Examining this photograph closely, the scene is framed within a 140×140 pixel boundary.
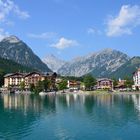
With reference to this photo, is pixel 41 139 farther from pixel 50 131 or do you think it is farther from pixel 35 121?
pixel 35 121

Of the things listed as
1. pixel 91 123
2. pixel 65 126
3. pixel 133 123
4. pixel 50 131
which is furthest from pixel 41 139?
pixel 133 123

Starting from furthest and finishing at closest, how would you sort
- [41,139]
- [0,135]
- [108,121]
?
[108,121] → [0,135] → [41,139]

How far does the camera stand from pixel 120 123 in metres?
57.1

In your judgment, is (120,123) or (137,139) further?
(120,123)

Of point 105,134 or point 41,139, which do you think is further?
point 105,134

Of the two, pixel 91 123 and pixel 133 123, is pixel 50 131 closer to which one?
pixel 91 123

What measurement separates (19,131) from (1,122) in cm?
1091

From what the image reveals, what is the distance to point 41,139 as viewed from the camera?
43.5m

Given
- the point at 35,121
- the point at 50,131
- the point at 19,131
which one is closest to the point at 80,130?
the point at 50,131

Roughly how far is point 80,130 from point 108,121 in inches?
403

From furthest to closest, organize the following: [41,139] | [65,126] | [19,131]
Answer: [65,126], [19,131], [41,139]

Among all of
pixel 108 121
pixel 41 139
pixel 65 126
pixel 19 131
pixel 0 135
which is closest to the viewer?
pixel 41 139

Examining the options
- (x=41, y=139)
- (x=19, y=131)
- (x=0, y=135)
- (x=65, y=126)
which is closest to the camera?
(x=41, y=139)

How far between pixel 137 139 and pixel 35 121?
22153 millimetres
